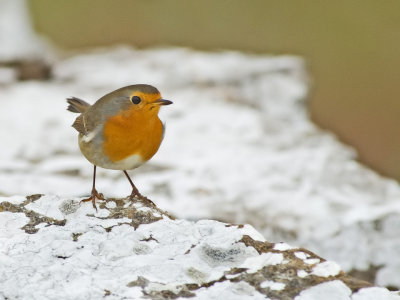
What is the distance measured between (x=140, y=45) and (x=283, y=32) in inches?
99.2

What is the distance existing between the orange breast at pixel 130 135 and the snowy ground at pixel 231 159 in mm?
947

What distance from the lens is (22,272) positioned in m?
2.67

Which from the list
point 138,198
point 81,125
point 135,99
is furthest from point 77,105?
point 138,198

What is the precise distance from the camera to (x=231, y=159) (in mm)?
5219

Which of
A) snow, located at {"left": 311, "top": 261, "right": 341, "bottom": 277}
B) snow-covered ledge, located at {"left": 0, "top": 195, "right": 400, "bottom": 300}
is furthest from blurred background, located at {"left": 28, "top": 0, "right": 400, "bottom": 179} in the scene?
snow, located at {"left": 311, "top": 261, "right": 341, "bottom": 277}

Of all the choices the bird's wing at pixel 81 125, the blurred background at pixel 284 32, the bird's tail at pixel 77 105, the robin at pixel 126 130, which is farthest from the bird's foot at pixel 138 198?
the blurred background at pixel 284 32

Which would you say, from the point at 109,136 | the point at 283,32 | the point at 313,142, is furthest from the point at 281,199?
the point at 283,32

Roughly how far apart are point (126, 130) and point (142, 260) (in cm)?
94

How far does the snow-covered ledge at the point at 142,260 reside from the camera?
100 inches

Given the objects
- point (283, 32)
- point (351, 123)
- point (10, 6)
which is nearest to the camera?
point (10, 6)

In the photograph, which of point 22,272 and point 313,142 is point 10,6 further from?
point 22,272

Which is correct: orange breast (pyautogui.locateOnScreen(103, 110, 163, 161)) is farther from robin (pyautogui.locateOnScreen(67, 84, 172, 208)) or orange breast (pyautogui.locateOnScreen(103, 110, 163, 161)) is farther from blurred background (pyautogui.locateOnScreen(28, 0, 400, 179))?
blurred background (pyautogui.locateOnScreen(28, 0, 400, 179))

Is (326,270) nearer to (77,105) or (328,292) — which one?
(328,292)

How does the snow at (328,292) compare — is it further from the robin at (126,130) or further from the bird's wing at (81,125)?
the bird's wing at (81,125)
